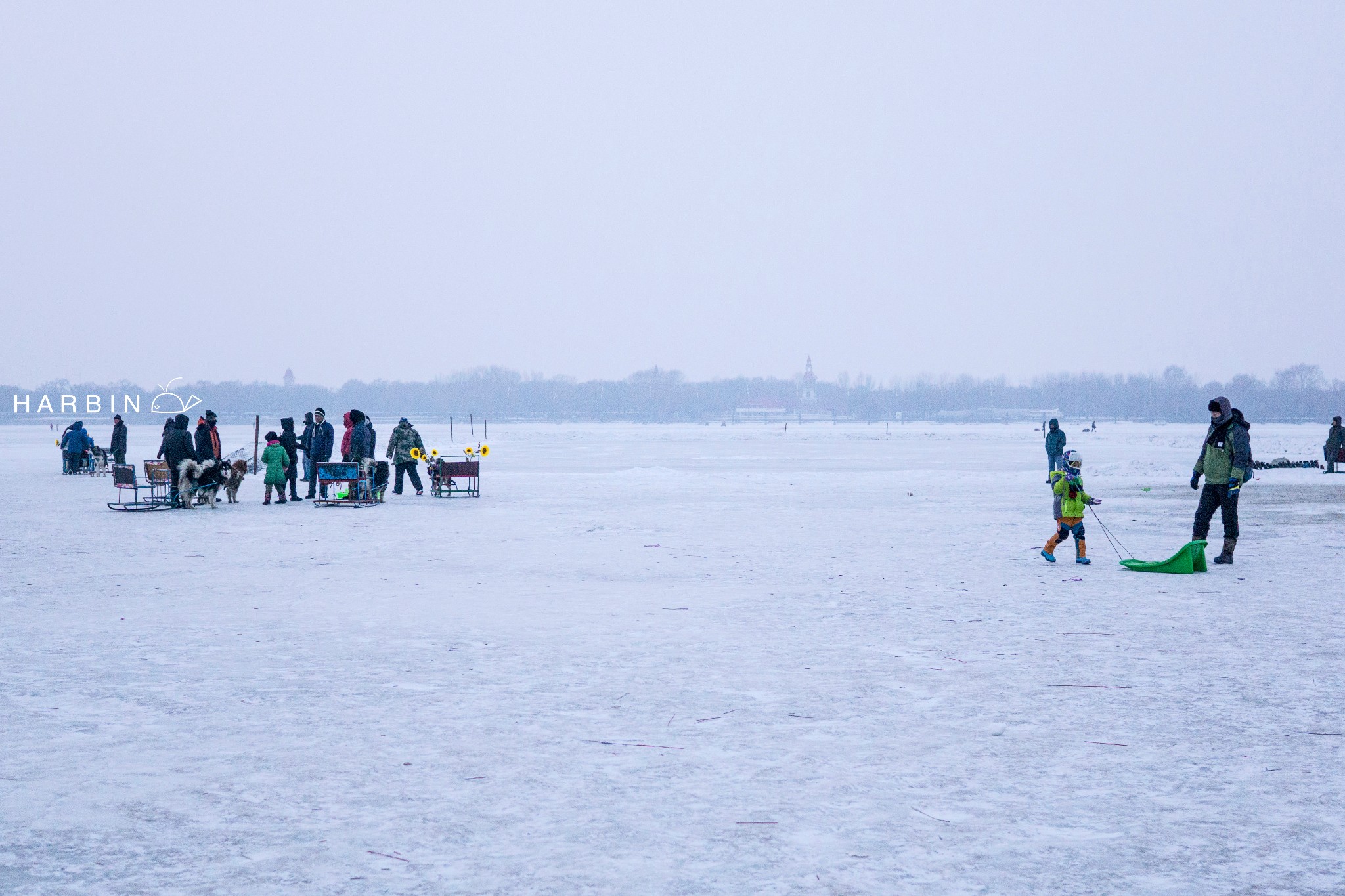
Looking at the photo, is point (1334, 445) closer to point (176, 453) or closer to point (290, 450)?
point (290, 450)

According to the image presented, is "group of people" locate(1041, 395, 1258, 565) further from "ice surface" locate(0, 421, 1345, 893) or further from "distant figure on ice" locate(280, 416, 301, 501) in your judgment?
"distant figure on ice" locate(280, 416, 301, 501)

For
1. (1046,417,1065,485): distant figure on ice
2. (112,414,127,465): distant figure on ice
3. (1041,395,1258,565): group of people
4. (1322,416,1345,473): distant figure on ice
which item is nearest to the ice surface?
(1041,395,1258,565): group of people

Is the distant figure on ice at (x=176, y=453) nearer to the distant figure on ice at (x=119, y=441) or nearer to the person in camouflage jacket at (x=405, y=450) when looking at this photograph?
the person in camouflage jacket at (x=405, y=450)

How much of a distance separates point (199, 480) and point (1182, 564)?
17.0 metres

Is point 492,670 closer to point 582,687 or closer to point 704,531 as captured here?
point 582,687

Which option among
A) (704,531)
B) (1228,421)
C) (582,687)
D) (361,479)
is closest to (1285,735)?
(582,687)

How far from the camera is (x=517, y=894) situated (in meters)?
3.77

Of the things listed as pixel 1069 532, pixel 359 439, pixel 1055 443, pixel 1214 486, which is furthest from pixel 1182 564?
pixel 359 439

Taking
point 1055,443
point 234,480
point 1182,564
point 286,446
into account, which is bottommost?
point 1182,564

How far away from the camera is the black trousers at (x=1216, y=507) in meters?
12.7

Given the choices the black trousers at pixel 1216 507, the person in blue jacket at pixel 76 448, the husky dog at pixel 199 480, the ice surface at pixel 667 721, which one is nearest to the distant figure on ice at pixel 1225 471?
the black trousers at pixel 1216 507

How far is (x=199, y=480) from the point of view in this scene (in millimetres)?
20641

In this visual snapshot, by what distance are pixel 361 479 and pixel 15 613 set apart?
11611mm

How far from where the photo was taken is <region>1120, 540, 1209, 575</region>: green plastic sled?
1204 centimetres
